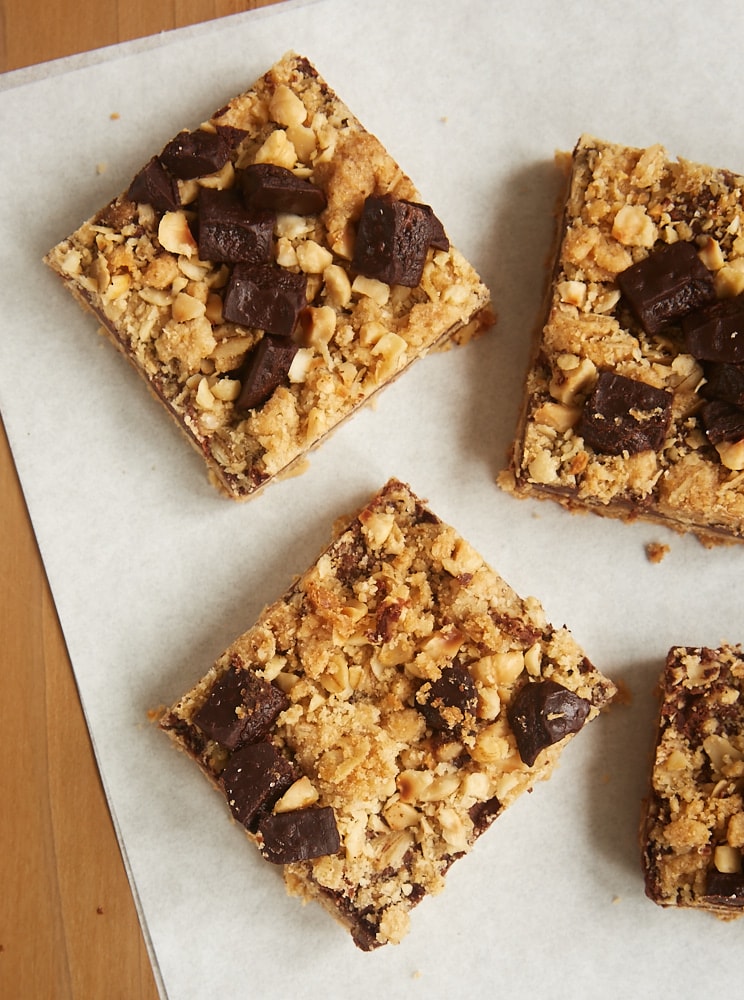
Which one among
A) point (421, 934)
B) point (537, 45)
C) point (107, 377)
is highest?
point (537, 45)

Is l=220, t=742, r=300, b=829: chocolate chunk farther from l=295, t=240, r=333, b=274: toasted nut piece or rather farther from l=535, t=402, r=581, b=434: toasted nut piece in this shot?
l=295, t=240, r=333, b=274: toasted nut piece

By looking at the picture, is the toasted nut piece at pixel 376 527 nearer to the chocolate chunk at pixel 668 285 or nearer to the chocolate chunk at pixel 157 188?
the chocolate chunk at pixel 668 285

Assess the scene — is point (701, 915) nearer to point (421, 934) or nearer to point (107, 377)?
point (421, 934)

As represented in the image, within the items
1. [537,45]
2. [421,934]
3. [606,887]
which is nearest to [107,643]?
[421,934]

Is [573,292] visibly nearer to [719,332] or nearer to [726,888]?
[719,332]

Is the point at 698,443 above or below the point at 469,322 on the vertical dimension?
below

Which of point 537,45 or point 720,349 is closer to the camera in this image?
point 720,349

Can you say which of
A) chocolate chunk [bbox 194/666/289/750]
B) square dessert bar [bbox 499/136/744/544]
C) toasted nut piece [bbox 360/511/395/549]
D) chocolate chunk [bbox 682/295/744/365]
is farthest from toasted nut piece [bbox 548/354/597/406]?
chocolate chunk [bbox 194/666/289/750]
